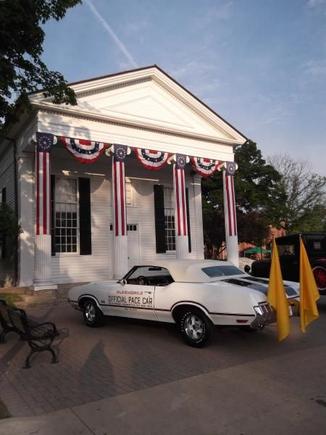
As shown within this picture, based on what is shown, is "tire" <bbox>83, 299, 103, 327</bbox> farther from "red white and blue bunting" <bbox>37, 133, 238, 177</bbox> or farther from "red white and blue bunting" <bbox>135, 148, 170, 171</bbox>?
"red white and blue bunting" <bbox>135, 148, 170, 171</bbox>

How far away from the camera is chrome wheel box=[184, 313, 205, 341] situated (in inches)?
287

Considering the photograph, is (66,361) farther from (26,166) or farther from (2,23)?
(26,166)

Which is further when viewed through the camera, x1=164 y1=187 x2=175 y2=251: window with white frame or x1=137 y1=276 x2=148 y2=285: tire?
Result: x1=164 y1=187 x2=175 y2=251: window with white frame

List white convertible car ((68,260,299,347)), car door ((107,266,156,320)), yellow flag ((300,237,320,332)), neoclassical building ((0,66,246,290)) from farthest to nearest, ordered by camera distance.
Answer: neoclassical building ((0,66,246,290)), car door ((107,266,156,320)), white convertible car ((68,260,299,347)), yellow flag ((300,237,320,332))

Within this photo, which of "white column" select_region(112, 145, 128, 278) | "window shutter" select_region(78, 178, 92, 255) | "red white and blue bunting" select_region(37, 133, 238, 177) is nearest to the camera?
"red white and blue bunting" select_region(37, 133, 238, 177)

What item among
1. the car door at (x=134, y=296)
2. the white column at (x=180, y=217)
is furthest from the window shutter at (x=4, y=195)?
the car door at (x=134, y=296)

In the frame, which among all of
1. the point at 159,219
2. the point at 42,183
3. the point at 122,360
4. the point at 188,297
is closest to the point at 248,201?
the point at 159,219

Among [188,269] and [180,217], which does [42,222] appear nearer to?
[180,217]

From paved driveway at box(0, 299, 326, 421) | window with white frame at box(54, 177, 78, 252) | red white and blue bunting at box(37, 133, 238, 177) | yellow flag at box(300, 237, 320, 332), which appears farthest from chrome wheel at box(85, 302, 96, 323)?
window with white frame at box(54, 177, 78, 252)

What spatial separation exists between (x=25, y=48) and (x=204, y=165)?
1363 cm

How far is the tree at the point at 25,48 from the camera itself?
24.4ft

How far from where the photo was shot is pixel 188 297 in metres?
7.40

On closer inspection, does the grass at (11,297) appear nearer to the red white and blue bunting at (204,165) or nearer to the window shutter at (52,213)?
the window shutter at (52,213)

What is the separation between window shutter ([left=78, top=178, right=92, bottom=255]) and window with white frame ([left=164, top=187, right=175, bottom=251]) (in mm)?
4587
